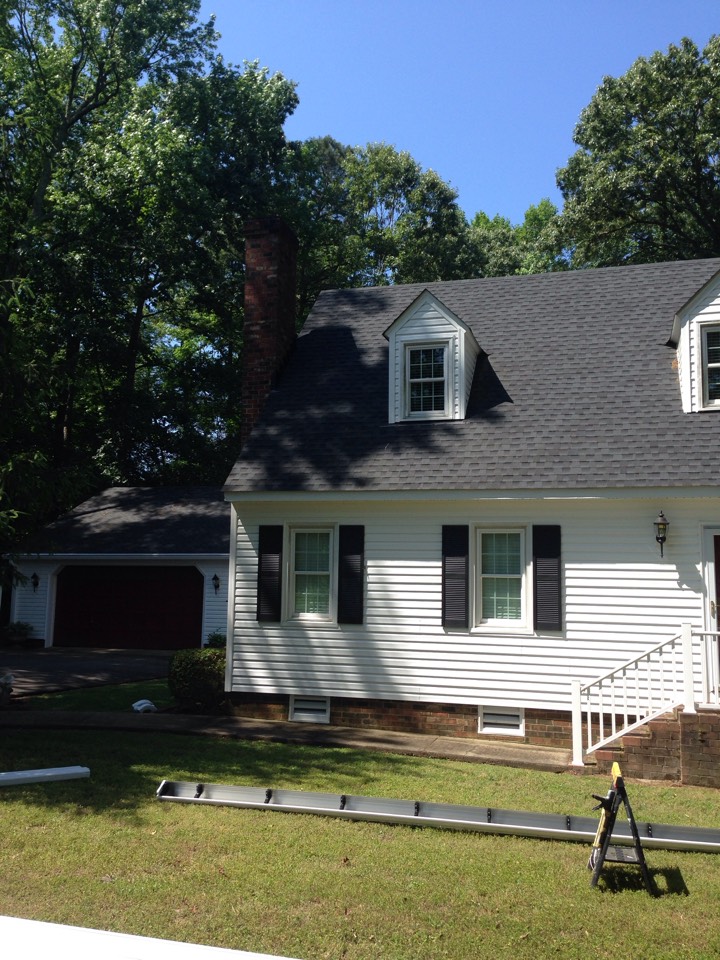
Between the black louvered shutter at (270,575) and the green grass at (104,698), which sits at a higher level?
the black louvered shutter at (270,575)

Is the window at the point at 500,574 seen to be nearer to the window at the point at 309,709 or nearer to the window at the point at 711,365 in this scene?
the window at the point at 309,709

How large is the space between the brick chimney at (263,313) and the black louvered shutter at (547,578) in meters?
5.42

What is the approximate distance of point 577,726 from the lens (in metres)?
9.54

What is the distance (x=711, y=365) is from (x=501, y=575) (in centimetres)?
426

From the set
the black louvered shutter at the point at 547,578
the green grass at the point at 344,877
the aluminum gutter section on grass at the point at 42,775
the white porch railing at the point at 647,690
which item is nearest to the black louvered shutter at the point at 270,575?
the green grass at the point at 344,877

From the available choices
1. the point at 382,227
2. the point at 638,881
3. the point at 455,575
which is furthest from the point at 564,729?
the point at 382,227

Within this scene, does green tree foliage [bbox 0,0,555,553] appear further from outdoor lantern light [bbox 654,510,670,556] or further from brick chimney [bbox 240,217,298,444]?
outdoor lantern light [bbox 654,510,670,556]

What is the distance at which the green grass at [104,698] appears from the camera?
43.4ft

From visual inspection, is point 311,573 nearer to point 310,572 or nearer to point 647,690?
point 310,572

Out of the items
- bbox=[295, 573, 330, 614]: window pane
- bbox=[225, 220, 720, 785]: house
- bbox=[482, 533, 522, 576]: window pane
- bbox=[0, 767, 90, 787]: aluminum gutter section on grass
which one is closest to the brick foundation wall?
bbox=[225, 220, 720, 785]: house

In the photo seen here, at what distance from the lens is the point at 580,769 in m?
9.32

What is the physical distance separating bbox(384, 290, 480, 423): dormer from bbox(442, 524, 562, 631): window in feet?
7.32

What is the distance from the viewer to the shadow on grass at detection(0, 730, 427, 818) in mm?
7914

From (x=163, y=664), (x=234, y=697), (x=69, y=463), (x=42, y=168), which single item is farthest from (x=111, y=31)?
(x=234, y=697)
